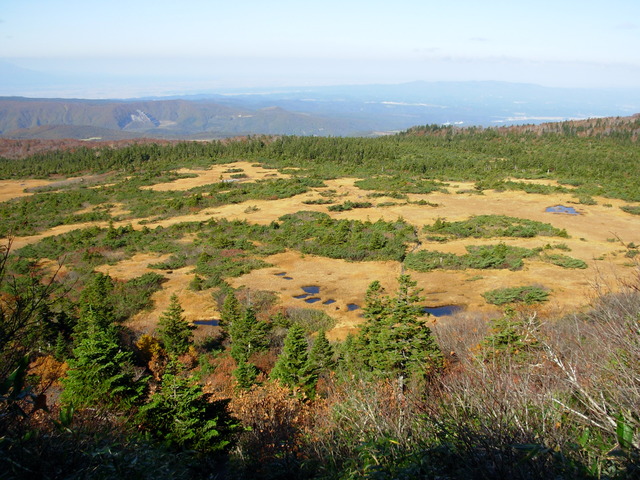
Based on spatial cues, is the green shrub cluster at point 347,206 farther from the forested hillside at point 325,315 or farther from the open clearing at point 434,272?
the open clearing at point 434,272

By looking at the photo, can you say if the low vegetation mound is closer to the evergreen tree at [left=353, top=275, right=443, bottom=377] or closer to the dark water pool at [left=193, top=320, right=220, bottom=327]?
the dark water pool at [left=193, top=320, right=220, bottom=327]

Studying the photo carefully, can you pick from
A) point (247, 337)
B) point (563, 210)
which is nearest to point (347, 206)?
point (563, 210)

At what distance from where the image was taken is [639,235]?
35.2 m

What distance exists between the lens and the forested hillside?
14.3ft

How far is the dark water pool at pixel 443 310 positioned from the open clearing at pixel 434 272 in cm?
47

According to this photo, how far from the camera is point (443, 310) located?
22719 millimetres

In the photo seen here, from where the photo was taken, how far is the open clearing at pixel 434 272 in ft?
77.9

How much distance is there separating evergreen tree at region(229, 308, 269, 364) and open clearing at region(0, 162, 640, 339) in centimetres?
420

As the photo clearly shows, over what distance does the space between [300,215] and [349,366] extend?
30.4m

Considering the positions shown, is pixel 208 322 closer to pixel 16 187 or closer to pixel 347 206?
pixel 347 206

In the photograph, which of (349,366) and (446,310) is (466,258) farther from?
(349,366)

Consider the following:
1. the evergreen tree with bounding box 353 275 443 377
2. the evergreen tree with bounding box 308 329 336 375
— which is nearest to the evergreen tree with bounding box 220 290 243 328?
the evergreen tree with bounding box 308 329 336 375

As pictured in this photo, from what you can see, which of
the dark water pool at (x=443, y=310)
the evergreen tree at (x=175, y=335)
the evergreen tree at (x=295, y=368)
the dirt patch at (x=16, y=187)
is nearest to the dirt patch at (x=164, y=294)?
the evergreen tree at (x=175, y=335)

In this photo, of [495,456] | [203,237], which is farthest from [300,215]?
[495,456]
